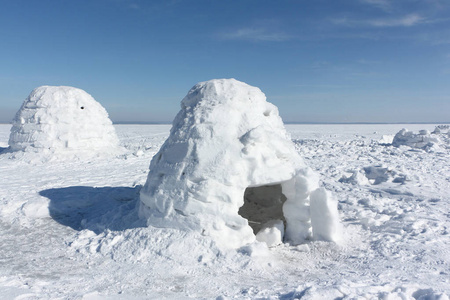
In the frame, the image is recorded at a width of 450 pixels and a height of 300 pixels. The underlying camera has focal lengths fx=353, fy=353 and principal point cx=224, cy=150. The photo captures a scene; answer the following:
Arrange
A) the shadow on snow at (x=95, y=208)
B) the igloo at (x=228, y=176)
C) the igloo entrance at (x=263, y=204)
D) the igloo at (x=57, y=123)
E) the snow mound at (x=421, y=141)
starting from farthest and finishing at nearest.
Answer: the snow mound at (x=421, y=141), the igloo at (x=57, y=123), the igloo entrance at (x=263, y=204), the shadow on snow at (x=95, y=208), the igloo at (x=228, y=176)

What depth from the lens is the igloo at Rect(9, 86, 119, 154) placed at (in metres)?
13.0

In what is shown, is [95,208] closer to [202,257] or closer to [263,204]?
[263,204]

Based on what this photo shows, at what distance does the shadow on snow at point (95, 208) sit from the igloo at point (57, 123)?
533 cm

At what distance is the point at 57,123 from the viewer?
1305cm

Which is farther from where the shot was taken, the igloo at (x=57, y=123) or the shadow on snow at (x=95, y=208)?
the igloo at (x=57, y=123)

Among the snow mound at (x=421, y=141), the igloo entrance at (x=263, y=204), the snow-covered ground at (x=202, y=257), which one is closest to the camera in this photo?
the snow-covered ground at (x=202, y=257)

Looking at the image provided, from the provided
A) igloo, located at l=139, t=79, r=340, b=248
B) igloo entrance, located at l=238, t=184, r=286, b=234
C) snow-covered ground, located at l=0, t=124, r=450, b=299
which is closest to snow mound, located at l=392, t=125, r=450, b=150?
snow-covered ground, located at l=0, t=124, r=450, b=299

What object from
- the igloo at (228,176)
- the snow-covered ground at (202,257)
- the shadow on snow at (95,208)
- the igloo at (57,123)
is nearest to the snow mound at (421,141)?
the snow-covered ground at (202,257)

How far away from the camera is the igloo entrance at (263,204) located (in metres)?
6.14

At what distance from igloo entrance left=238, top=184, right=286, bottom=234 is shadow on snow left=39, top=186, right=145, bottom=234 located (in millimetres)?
1967

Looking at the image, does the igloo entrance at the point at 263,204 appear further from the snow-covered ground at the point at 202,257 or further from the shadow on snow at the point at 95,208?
the shadow on snow at the point at 95,208

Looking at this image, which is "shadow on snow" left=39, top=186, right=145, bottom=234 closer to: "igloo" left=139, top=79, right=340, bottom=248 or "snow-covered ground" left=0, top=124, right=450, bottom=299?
"snow-covered ground" left=0, top=124, right=450, bottom=299

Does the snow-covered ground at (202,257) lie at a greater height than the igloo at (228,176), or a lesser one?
lesser

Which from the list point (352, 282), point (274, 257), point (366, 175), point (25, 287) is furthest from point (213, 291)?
point (366, 175)
